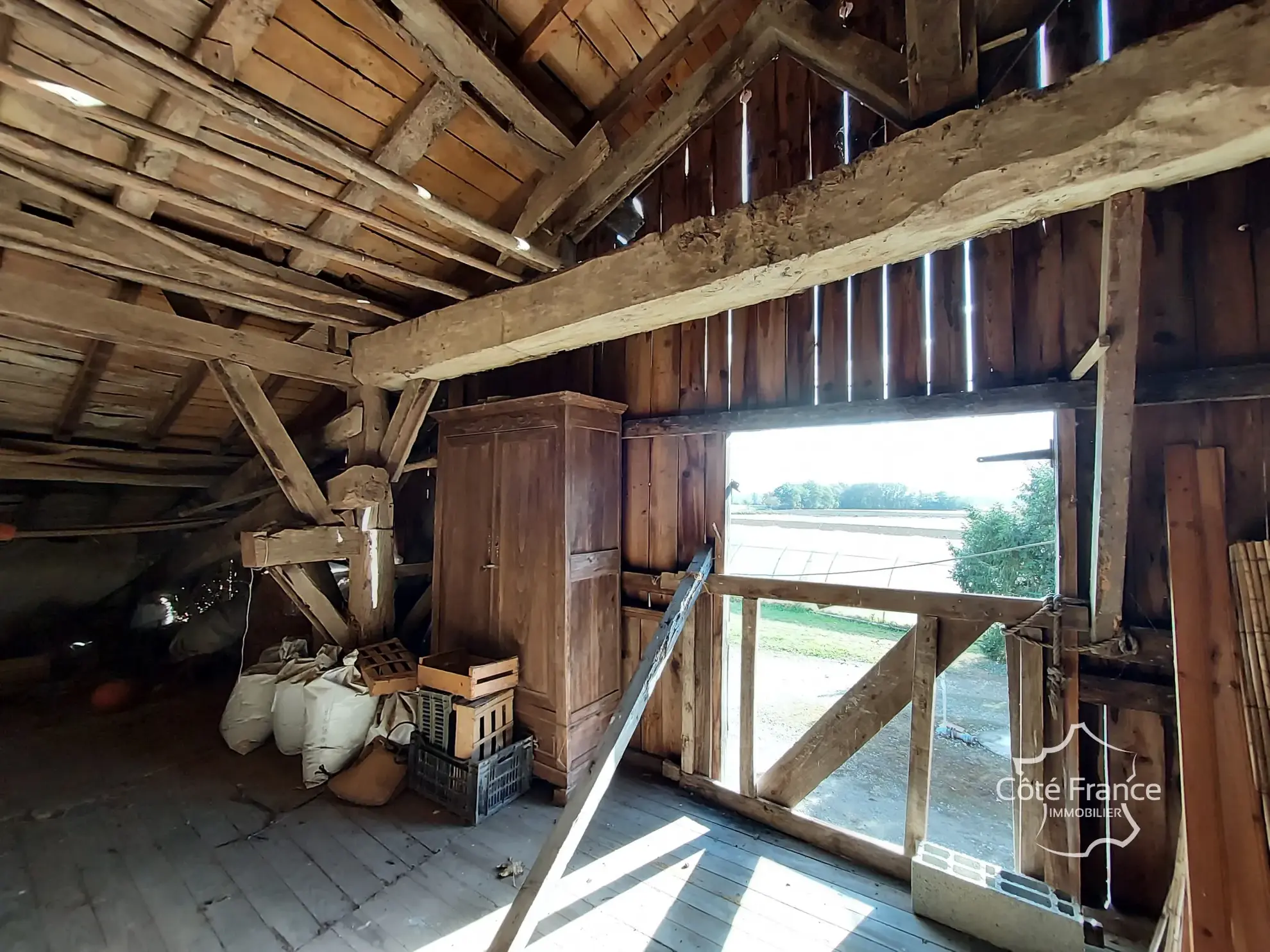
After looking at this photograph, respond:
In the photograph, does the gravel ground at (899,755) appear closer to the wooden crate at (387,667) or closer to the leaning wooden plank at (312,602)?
the wooden crate at (387,667)

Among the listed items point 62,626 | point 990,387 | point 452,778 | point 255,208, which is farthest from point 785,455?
point 62,626

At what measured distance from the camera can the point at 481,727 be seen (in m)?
2.81

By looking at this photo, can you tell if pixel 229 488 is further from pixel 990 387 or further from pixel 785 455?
pixel 990 387

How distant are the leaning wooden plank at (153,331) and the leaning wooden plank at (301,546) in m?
0.96

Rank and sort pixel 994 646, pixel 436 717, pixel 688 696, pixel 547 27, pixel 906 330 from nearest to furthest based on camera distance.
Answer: pixel 547 27
pixel 906 330
pixel 436 717
pixel 688 696
pixel 994 646

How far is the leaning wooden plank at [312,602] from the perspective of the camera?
10.9ft

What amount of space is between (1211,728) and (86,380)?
5.55 m

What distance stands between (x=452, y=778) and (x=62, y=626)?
4730 millimetres

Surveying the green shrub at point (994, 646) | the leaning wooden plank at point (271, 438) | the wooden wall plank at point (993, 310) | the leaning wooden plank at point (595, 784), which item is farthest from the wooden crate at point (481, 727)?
the green shrub at point (994, 646)

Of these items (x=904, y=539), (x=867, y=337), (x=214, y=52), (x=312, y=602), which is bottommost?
(x=312, y=602)

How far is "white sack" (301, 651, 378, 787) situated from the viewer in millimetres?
2947

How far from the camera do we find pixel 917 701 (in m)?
2.36

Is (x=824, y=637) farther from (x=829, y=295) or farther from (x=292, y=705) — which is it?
(x=292, y=705)

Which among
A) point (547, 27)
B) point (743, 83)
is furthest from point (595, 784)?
point (743, 83)
